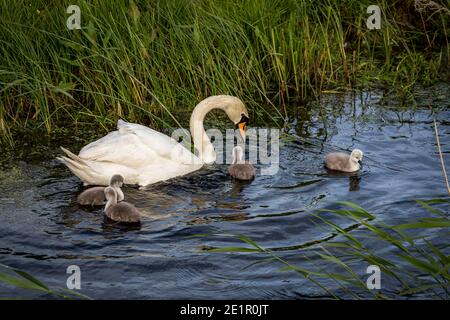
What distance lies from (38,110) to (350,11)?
6.02 meters

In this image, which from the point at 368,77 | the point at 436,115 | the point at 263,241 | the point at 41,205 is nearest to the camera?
the point at 263,241

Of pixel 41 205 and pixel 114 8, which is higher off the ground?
pixel 114 8

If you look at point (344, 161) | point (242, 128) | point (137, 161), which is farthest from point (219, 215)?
point (242, 128)

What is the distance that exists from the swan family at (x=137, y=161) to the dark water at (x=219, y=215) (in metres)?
0.15

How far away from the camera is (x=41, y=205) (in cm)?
810

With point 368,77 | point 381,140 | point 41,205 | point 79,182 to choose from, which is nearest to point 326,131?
point 381,140

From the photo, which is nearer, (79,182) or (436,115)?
(79,182)

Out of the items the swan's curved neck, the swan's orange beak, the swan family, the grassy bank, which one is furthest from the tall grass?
the grassy bank

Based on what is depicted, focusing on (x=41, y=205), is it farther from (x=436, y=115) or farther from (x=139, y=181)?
(x=436, y=115)

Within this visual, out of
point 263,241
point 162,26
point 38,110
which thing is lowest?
point 263,241

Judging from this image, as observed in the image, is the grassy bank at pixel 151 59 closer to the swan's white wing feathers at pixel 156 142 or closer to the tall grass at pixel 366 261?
the swan's white wing feathers at pixel 156 142

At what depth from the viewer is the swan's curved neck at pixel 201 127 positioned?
9836 millimetres

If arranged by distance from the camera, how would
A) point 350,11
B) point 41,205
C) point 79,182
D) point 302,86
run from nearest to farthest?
1. point 41,205
2. point 79,182
3. point 302,86
4. point 350,11

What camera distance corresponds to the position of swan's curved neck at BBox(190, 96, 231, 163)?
387 inches
